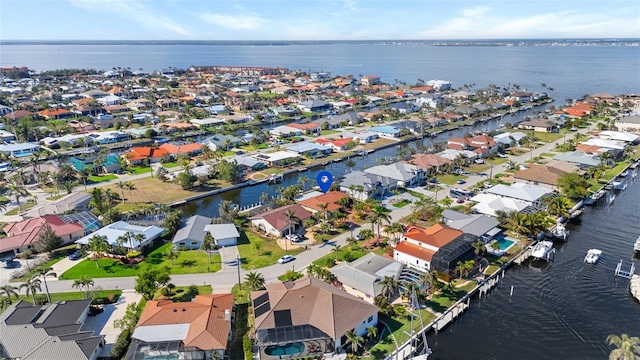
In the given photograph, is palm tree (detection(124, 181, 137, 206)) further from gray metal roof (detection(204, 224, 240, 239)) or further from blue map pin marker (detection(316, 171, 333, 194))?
blue map pin marker (detection(316, 171, 333, 194))

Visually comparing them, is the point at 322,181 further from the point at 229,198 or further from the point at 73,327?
the point at 73,327

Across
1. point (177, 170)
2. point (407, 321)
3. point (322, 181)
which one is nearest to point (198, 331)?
point (407, 321)

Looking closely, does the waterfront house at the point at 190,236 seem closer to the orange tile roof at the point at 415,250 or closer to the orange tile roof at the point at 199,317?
the orange tile roof at the point at 199,317

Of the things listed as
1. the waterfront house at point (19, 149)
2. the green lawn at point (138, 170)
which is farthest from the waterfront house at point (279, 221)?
the waterfront house at point (19, 149)

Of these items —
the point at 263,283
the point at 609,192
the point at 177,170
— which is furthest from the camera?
the point at 177,170

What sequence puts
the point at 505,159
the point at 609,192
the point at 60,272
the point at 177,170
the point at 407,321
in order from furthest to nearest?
the point at 505,159
the point at 177,170
the point at 609,192
the point at 60,272
the point at 407,321

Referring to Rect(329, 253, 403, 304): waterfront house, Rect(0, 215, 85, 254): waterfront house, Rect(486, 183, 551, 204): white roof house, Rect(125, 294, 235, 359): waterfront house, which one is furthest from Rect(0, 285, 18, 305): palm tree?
Rect(486, 183, 551, 204): white roof house

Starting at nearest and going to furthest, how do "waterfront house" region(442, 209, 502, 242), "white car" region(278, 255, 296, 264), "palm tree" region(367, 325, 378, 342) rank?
"palm tree" region(367, 325, 378, 342), "white car" region(278, 255, 296, 264), "waterfront house" region(442, 209, 502, 242)

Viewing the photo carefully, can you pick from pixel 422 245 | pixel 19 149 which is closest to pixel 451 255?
pixel 422 245
